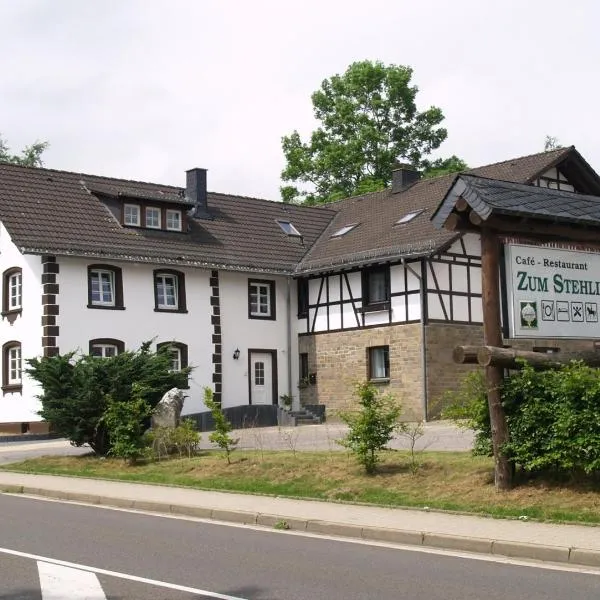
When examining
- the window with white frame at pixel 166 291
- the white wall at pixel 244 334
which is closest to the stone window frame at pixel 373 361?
the white wall at pixel 244 334

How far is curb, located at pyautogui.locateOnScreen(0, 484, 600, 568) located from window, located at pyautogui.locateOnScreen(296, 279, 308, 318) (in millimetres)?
21021

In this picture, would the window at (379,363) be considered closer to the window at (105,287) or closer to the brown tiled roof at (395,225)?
the brown tiled roof at (395,225)

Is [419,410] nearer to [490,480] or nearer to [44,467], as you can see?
[44,467]

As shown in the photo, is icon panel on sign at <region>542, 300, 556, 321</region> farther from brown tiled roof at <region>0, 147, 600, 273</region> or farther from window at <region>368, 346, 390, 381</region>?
window at <region>368, 346, 390, 381</region>

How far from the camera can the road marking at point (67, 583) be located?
8.50 meters

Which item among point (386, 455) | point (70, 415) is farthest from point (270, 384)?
point (386, 455)

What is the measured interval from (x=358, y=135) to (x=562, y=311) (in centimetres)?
4128

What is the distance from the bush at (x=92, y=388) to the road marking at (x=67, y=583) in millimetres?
11767

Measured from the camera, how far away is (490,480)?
14023 millimetres

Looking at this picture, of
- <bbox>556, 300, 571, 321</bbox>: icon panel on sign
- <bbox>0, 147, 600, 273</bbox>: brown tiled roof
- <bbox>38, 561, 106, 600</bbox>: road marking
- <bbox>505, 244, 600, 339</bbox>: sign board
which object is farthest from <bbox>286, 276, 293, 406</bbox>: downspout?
<bbox>38, 561, 106, 600</bbox>: road marking

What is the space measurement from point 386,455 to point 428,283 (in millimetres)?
16068

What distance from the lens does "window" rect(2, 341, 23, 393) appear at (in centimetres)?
3278

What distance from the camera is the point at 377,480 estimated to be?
602 inches

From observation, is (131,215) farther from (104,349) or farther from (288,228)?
(288,228)
